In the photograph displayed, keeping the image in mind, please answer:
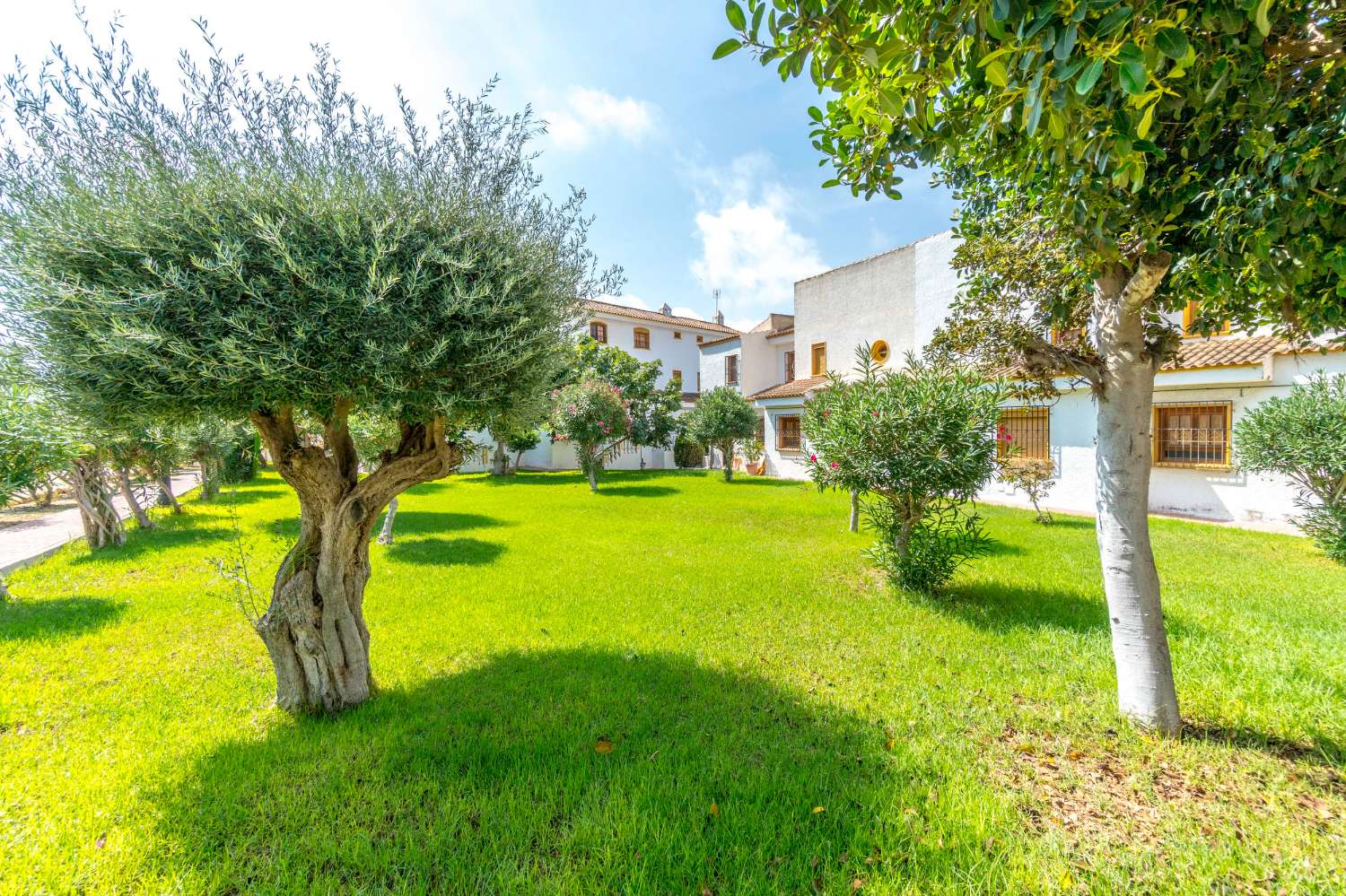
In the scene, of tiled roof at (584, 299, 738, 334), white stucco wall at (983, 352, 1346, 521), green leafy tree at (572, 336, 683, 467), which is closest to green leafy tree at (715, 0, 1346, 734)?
white stucco wall at (983, 352, 1346, 521)

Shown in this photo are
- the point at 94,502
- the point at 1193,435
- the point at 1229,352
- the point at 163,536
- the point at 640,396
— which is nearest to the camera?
the point at 94,502

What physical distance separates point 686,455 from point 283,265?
80.1ft

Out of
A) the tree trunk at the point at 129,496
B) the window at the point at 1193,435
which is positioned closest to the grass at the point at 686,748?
the tree trunk at the point at 129,496

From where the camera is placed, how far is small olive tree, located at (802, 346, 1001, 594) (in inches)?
217

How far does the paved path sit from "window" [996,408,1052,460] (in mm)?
19900

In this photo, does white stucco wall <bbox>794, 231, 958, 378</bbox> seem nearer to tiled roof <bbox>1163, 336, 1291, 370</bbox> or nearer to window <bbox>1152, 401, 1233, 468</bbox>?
tiled roof <bbox>1163, 336, 1291, 370</bbox>

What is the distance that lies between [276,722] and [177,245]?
3071mm

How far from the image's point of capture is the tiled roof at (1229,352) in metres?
9.83

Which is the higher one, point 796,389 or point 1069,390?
point 796,389

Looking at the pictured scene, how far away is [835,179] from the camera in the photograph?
278cm

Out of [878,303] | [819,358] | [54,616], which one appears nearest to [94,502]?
[54,616]

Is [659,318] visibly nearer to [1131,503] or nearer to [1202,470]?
[1202,470]

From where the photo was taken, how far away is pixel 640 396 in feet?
74.6

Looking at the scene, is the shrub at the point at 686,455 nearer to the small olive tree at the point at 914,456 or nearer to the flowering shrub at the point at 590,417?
the flowering shrub at the point at 590,417
